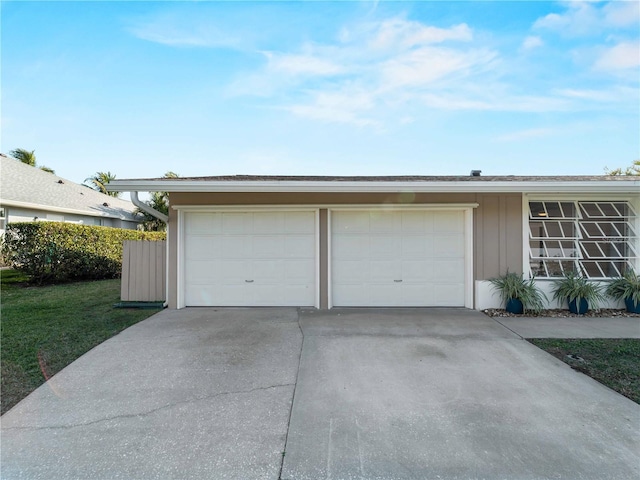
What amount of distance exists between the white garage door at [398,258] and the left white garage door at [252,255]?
718mm

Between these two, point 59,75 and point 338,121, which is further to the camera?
point 338,121

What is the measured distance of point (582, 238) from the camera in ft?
20.6

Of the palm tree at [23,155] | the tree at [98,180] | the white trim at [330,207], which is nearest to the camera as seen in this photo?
the white trim at [330,207]

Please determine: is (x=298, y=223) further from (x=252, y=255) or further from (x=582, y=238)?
(x=582, y=238)

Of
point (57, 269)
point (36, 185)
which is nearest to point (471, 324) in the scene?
point (57, 269)

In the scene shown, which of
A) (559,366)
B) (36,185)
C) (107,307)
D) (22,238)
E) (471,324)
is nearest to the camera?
(559,366)

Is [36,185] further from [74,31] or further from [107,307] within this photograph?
[107,307]

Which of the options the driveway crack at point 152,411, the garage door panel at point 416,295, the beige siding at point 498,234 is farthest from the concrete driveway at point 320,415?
the beige siding at point 498,234

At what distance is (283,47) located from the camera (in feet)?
24.6

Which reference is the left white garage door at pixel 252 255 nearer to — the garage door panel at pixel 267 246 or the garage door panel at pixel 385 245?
the garage door panel at pixel 267 246

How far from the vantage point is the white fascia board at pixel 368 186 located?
17.7 feet

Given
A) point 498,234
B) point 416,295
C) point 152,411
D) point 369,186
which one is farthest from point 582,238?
point 152,411

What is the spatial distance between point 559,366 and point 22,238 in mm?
13054

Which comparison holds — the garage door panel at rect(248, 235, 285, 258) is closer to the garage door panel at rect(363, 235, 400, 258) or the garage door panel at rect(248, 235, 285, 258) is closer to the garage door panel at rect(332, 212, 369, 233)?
the garage door panel at rect(332, 212, 369, 233)
